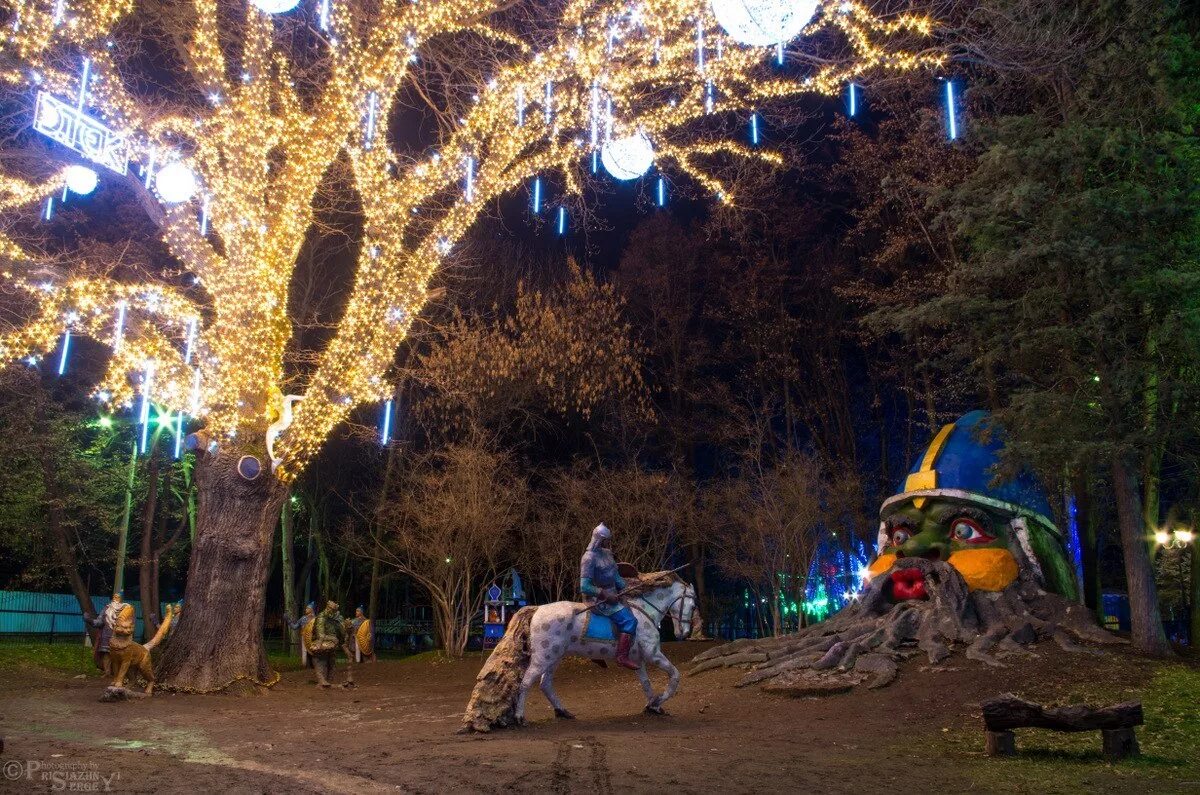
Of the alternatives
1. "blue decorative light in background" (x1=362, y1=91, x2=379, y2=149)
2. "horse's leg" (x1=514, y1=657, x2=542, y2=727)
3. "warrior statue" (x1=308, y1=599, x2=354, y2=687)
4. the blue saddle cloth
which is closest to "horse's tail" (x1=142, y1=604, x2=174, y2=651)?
"warrior statue" (x1=308, y1=599, x2=354, y2=687)

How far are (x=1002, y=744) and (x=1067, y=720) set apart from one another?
72 cm

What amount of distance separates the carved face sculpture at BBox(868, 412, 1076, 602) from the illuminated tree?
249 inches

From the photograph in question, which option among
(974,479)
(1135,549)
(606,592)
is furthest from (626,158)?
(1135,549)

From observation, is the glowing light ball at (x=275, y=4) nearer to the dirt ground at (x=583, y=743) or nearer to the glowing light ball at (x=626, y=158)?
the glowing light ball at (x=626, y=158)

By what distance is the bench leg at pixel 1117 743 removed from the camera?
8344 millimetres

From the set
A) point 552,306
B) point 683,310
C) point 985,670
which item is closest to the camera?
point 985,670

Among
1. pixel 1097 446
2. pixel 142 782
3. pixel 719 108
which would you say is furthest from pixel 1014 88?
pixel 142 782

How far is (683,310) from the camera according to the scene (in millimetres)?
31031

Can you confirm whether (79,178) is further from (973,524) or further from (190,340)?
(973,524)

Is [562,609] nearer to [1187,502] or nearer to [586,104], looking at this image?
[586,104]

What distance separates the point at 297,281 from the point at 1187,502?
21.8 metres

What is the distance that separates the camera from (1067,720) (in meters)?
8.16

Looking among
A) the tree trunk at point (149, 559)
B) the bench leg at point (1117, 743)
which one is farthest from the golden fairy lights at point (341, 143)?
the tree trunk at point (149, 559)

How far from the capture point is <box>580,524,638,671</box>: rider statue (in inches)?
420
